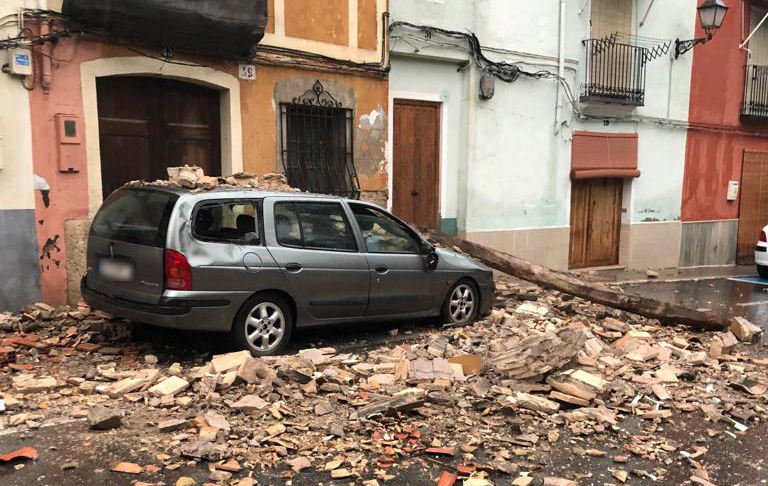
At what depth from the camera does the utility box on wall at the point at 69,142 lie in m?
7.49

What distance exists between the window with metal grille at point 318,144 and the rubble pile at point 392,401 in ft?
13.0

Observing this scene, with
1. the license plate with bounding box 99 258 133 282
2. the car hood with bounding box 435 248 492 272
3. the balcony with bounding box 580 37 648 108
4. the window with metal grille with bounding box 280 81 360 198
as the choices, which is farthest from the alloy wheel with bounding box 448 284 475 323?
the balcony with bounding box 580 37 648 108

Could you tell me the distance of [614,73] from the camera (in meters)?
13.7

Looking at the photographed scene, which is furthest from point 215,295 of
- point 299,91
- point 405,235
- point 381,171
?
point 381,171

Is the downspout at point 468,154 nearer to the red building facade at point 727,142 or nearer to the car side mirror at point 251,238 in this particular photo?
the car side mirror at point 251,238

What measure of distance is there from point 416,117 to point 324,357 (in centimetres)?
666

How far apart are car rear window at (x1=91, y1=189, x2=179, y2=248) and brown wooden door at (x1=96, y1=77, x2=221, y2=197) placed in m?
2.44

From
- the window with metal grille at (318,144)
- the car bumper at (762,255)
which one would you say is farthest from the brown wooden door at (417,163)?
the car bumper at (762,255)

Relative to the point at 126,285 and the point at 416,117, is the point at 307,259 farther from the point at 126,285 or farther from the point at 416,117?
the point at 416,117

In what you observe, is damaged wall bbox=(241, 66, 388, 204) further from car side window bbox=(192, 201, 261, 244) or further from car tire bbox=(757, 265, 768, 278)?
car tire bbox=(757, 265, 768, 278)

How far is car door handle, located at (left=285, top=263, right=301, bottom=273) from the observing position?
6059mm

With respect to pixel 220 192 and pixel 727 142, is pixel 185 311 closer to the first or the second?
pixel 220 192

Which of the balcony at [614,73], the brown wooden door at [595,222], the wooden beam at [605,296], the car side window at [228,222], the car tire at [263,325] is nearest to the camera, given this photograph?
the car side window at [228,222]

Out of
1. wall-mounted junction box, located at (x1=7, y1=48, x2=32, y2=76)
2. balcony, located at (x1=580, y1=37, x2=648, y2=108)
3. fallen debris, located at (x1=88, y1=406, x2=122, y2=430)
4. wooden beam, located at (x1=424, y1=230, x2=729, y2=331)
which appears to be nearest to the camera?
fallen debris, located at (x1=88, y1=406, x2=122, y2=430)
